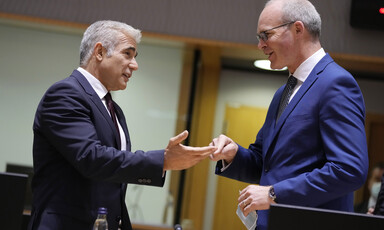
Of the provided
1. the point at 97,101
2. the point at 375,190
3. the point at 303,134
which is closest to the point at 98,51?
the point at 97,101

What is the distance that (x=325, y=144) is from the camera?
1.86 metres

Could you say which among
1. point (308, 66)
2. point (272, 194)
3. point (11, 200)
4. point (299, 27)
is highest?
point (299, 27)

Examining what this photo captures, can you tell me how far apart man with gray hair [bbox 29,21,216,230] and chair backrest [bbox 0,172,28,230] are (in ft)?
0.83

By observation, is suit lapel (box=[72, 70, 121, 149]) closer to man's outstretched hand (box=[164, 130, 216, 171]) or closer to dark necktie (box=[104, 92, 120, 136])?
dark necktie (box=[104, 92, 120, 136])

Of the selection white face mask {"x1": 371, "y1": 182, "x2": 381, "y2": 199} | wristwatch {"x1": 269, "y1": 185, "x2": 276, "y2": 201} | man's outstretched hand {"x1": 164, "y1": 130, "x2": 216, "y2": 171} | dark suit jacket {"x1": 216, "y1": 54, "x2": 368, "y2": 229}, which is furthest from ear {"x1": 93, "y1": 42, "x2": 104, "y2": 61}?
white face mask {"x1": 371, "y1": 182, "x2": 381, "y2": 199}

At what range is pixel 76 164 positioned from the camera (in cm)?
194

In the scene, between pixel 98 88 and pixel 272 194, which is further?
pixel 98 88

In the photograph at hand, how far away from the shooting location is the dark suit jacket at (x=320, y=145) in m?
1.79

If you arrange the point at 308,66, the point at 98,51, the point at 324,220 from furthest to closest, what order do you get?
the point at 98,51
the point at 308,66
the point at 324,220

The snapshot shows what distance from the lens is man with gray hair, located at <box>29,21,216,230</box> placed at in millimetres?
1952

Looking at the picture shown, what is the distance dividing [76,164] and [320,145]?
861 mm

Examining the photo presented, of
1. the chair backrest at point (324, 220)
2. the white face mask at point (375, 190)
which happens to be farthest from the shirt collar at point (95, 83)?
the white face mask at point (375, 190)

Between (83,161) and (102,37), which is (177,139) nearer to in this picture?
(83,161)

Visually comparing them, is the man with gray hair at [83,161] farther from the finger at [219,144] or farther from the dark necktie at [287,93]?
the dark necktie at [287,93]
